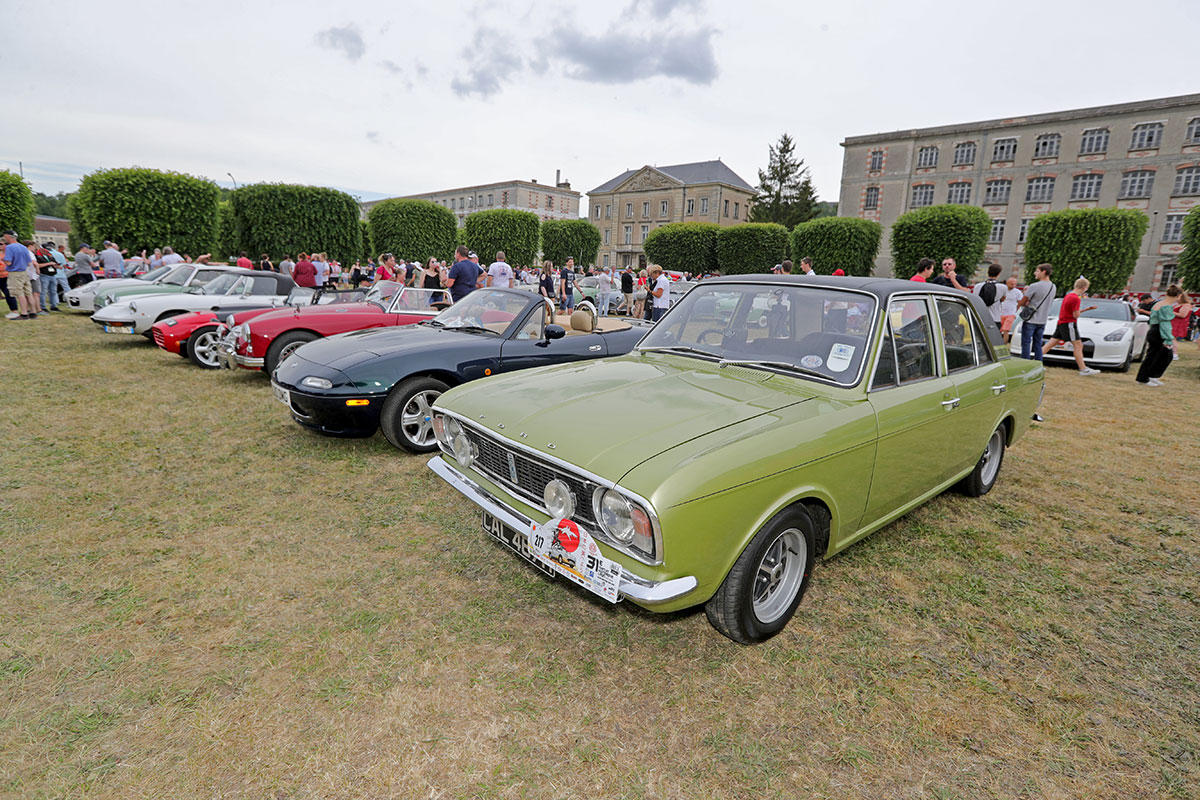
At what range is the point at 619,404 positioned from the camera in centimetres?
303

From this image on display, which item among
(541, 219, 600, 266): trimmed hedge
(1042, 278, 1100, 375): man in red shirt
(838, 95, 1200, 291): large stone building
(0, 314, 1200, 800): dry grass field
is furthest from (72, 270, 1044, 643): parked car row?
(838, 95, 1200, 291): large stone building

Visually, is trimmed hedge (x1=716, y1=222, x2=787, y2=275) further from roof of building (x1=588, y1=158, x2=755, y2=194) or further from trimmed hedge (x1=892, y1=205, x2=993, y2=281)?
roof of building (x1=588, y1=158, x2=755, y2=194)

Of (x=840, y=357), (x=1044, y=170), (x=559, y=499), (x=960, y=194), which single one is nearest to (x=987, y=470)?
(x=840, y=357)

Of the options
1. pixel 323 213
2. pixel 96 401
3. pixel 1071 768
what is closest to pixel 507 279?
pixel 96 401

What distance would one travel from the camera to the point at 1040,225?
110 feet

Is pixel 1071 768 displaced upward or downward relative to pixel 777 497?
downward

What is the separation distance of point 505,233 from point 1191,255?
1417 inches

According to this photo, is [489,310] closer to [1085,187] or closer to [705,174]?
[1085,187]

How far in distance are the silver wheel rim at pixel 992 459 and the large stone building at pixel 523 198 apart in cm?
8762

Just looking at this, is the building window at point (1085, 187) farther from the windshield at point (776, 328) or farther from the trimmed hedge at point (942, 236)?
the windshield at point (776, 328)

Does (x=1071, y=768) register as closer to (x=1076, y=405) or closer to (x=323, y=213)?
(x=1076, y=405)

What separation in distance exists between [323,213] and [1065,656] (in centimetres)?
3030

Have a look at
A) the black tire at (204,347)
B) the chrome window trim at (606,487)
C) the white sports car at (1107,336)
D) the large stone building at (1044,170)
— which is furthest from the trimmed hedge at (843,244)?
the chrome window trim at (606,487)

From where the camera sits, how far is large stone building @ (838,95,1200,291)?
40.8 metres
